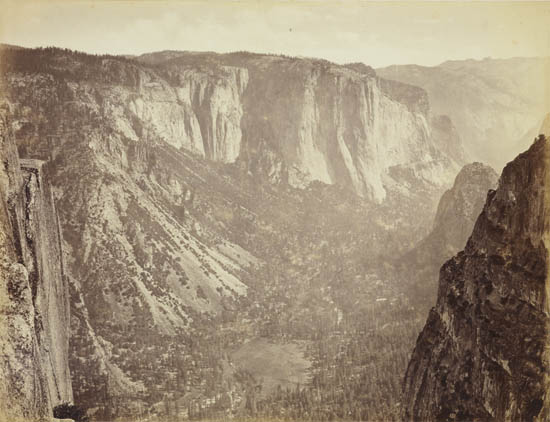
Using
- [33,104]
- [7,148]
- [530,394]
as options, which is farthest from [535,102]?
[33,104]

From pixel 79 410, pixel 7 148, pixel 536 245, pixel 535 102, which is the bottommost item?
pixel 79 410

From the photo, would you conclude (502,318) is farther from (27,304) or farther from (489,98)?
(489,98)

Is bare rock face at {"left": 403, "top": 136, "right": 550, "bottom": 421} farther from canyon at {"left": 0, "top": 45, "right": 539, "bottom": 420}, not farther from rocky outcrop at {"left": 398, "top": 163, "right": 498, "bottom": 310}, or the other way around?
rocky outcrop at {"left": 398, "top": 163, "right": 498, "bottom": 310}

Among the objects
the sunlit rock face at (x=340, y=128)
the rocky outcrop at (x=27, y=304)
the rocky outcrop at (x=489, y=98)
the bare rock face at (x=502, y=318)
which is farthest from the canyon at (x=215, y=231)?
the bare rock face at (x=502, y=318)

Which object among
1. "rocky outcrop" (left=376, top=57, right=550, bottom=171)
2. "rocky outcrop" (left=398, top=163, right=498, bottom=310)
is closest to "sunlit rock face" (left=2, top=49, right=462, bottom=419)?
"rocky outcrop" (left=376, top=57, right=550, bottom=171)

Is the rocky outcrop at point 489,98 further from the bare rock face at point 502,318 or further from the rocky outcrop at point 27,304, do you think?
→ the rocky outcrop at point 27,304

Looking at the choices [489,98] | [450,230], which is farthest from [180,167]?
[489,98]

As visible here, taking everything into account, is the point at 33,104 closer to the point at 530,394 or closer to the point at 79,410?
the point at 79,410
